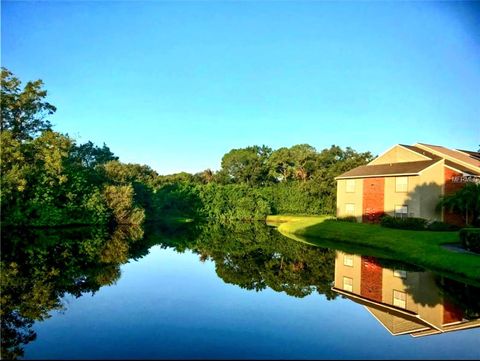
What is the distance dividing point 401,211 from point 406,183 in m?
2.51

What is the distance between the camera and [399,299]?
1326 cm

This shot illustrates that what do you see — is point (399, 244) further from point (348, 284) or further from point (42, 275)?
point (42, 275)

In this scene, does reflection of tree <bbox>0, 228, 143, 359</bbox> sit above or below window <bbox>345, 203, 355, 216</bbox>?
below

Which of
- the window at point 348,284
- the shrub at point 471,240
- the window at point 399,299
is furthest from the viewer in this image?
the shrub at point 471,240

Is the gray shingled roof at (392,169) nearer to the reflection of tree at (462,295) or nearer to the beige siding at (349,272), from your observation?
the beige siding at (349,272)

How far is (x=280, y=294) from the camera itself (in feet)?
47.0

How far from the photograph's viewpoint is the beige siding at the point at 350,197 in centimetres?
4006

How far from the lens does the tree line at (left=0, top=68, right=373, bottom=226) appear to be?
123 ft

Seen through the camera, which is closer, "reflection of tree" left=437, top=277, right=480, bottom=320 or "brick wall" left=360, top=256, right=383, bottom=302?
"reflection of tree" left=437, top=277, right=480, bottom=320

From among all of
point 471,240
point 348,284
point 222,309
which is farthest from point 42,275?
point 471,240

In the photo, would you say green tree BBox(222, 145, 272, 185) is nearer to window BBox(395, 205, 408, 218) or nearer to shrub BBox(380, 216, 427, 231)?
window BBox(395, 205, 408, 218)

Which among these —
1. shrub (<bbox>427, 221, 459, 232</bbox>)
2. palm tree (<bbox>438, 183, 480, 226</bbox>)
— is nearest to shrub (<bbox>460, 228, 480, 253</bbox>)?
palm tree (<bbox>438, 183, 480, 226</bbox>)

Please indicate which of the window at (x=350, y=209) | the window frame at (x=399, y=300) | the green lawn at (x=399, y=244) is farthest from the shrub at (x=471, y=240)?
the window at (x=350, y=209)

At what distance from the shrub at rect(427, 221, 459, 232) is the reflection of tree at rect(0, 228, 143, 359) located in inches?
925
